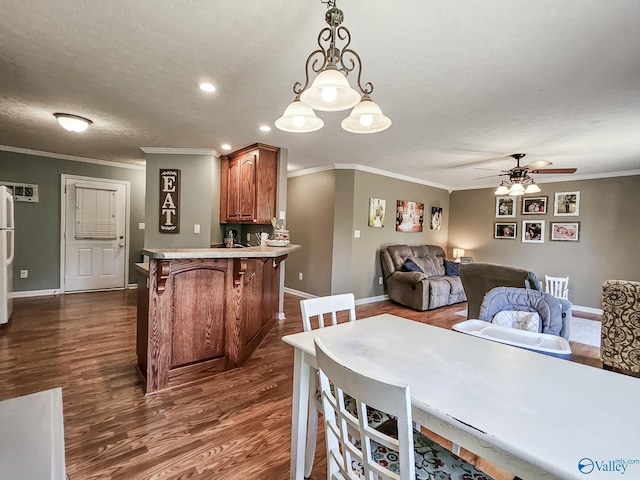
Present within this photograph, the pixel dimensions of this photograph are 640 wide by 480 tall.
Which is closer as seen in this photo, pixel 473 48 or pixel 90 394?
pixel 473 48

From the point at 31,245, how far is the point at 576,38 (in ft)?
22.9

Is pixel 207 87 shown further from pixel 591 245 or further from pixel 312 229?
pixel 591 245

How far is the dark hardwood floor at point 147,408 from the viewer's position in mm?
1608

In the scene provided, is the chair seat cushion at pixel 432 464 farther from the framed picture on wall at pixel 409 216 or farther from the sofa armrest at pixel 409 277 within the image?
the framed picture on wall at pixel 409 216

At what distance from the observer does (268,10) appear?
→ 1542 mm

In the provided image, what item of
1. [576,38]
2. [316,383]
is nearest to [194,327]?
[316,383]

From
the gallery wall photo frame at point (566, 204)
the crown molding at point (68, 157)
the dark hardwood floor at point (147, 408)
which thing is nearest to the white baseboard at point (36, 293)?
the dark hardwood floor at point (147, 408)

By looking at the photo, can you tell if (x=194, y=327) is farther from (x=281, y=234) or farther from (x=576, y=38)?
(x=576, y=38)

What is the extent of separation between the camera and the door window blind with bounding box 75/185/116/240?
17.3 ft

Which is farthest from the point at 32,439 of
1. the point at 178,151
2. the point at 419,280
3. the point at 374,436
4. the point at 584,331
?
the point at 584,331

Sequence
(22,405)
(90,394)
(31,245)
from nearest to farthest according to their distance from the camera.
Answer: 1. (22,405)
2. (90,394)
3. (31,245)

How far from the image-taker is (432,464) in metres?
1.04

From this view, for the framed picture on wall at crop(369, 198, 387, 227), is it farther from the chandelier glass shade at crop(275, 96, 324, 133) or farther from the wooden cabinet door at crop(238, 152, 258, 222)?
the chandelier glass shade at crop(275, 96, 324, 133)

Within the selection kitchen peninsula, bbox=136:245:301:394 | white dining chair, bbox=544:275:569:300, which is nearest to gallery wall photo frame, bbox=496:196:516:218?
white dining chair, bbox=544:275:569:300
